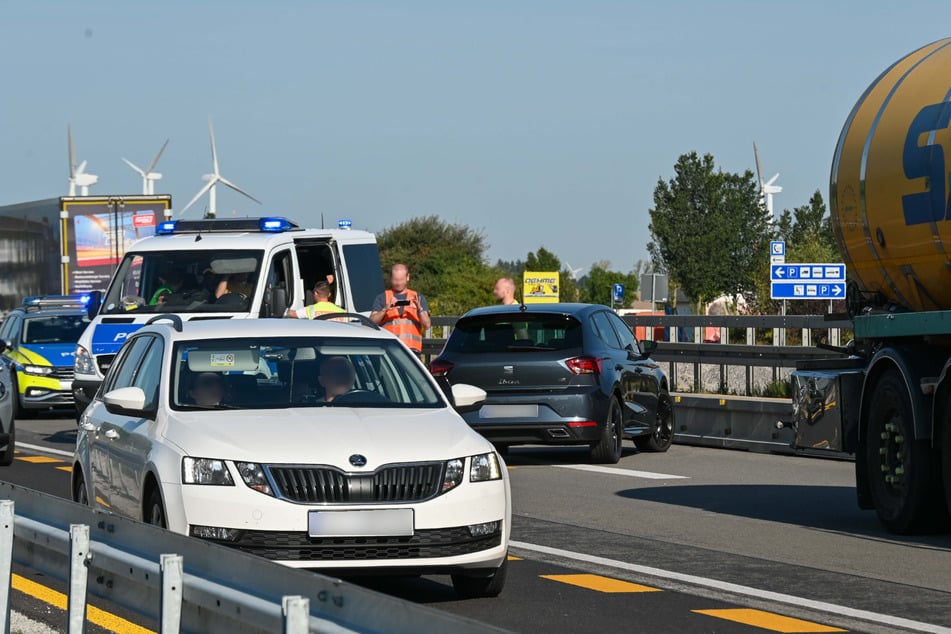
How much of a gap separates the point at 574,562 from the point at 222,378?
256 centimetres

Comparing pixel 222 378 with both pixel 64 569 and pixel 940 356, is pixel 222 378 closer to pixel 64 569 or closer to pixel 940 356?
pixel 64 569

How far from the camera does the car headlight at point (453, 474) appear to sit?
27.9ft

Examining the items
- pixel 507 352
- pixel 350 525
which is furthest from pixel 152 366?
pixel 507 352

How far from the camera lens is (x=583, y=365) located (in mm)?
17219

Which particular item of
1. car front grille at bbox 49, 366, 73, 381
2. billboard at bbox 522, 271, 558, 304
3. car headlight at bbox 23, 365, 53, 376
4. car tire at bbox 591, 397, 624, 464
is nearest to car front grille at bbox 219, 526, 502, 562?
car tire at bbox 591, 397, 624, 464

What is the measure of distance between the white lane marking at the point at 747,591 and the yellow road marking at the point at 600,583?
298 mm

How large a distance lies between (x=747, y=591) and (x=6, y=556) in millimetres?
4000

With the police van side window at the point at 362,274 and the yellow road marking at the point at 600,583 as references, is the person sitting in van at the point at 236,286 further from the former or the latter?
the yellow road marking at the point at 600,583

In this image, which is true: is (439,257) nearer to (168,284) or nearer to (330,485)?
(168,284)

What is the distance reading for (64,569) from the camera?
7.13 meters

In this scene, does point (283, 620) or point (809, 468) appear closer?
point (283, 620)

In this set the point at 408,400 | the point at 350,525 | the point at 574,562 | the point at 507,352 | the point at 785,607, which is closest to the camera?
the point at 350,525

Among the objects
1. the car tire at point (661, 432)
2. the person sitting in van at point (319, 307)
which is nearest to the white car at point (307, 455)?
the person sitting in van at point (319, 307)

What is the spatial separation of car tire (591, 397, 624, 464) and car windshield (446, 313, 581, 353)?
794 millimetres
